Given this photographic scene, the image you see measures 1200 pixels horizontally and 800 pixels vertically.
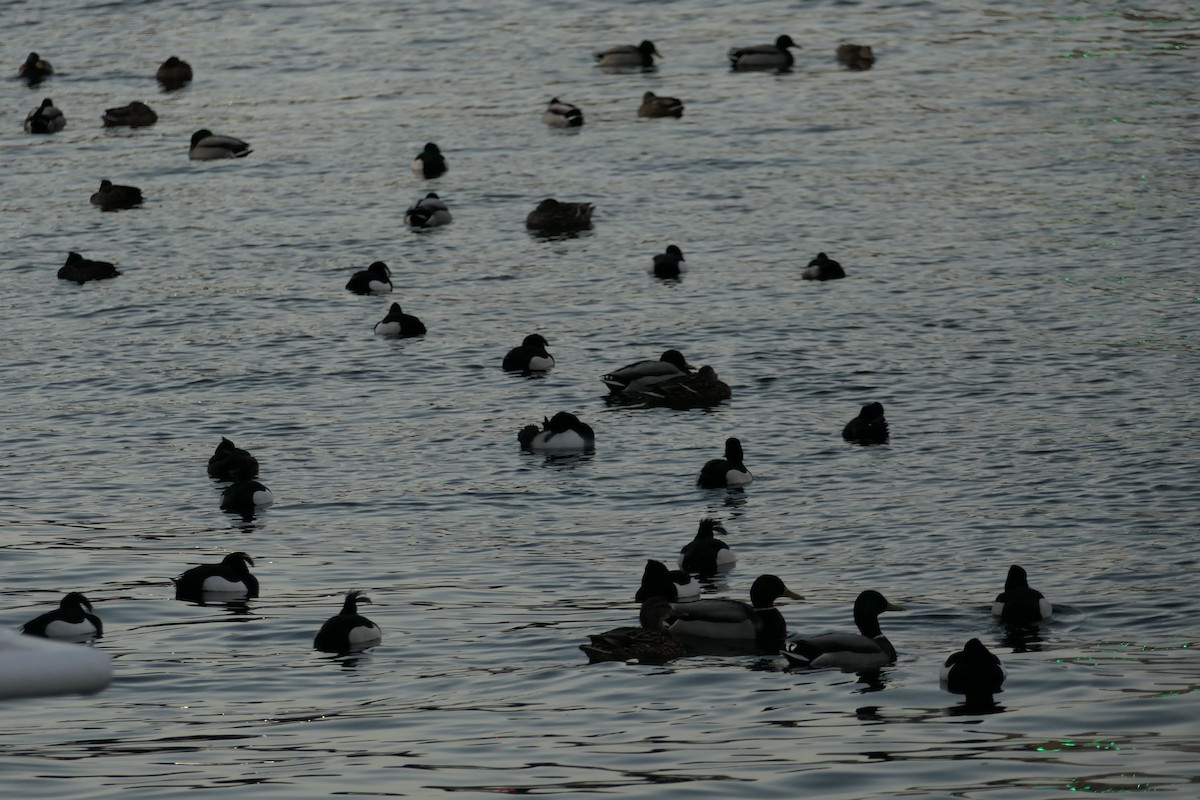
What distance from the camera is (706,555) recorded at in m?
23.7

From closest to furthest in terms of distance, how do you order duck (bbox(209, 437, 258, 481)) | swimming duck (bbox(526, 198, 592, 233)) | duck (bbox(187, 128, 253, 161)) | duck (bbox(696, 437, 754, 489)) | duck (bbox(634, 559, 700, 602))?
duck (bbox(634, 559, 700, 602)), duck (bbox(696, 437, 754, 489)), duck (bbox(209, 437, 258, 481)), swimming duck (bbox(526, 198, 592, 233)), duck (bbox(187, 128, 253, 161))

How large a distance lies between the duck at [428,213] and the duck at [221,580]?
68.3 ft

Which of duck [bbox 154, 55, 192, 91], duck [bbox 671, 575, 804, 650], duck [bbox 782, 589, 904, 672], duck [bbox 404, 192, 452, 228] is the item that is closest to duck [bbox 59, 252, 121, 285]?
duck [bbox 404, 192, 452, 228]

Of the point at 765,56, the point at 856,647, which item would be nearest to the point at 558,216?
the point at 765,56

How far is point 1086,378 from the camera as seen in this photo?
31.3 metres

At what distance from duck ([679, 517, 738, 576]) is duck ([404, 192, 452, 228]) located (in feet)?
67.3

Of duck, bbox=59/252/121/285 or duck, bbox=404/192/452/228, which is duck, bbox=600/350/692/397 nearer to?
Result: duck, bbox=404/192/452/228

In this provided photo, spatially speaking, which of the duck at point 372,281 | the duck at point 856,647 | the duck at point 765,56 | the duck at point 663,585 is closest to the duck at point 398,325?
the duck at point 372,281

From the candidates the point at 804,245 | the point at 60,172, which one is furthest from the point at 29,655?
the point at 60,172

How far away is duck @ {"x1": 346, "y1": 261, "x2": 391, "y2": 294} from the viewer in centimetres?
3844

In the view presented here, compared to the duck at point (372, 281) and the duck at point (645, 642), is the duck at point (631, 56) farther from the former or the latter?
the duck at point (645, 642)

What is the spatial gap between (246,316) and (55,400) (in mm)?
5572

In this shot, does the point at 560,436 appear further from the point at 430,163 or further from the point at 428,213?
the point at 430,163

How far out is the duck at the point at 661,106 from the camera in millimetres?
52344
